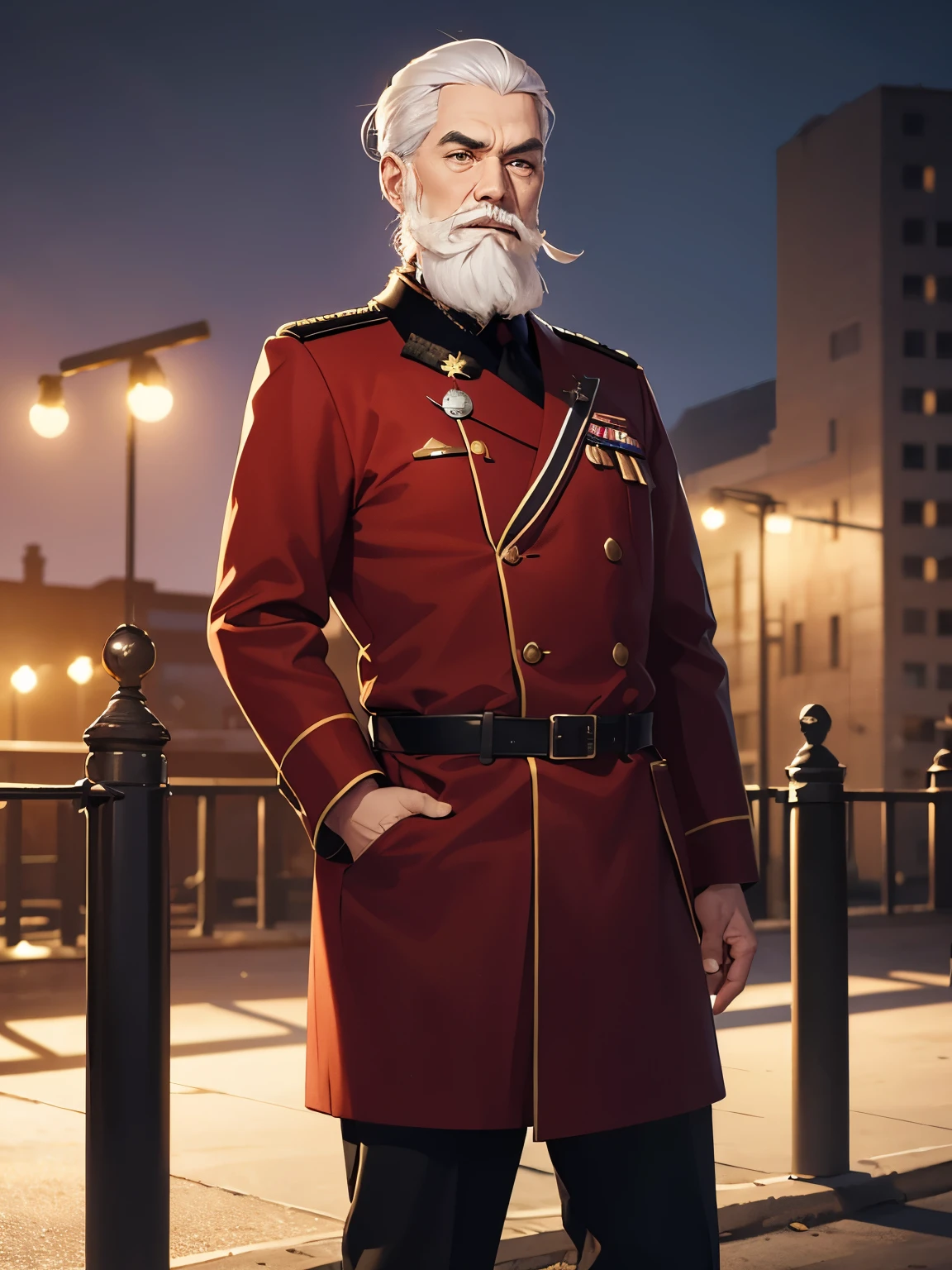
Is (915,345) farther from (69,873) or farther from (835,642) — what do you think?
(69,873)

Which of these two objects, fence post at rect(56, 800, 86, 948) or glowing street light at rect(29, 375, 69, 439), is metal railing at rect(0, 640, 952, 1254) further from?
glowing street light at rect(29, 375, 69, 439)

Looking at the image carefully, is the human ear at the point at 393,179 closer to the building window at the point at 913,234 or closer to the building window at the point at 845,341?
the building window at the point at 845,341

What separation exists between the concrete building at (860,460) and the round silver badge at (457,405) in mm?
46011

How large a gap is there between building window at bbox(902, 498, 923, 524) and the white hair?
4993 cm

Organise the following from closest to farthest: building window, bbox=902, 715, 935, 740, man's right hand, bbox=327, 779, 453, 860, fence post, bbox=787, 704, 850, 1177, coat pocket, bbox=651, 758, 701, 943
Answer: man's right hand, bbox=327, 779, 453, 860 < coat pocket, bbox=651, 758, 701, 943 < fence post, bbox=787, 704, 850, 1177 < building window, bbox=902, 715, 935, 740

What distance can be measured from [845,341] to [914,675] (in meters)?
12.3

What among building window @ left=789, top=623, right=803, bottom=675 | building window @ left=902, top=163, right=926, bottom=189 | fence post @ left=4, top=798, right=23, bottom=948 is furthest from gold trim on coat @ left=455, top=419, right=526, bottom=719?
building window @ left=902, top=163, right=926, bottom=189

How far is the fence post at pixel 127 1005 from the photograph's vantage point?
9.55 feet

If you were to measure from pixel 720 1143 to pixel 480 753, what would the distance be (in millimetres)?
3052

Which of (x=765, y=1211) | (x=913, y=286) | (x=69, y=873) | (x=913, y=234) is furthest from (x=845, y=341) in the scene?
(x=765, y=1211)

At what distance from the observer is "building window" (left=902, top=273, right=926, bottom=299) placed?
52.2 meters

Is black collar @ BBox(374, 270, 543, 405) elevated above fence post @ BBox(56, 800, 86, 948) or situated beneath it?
elevated above

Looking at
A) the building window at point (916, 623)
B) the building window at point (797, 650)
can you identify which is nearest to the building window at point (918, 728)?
the building window at point (916, 623)

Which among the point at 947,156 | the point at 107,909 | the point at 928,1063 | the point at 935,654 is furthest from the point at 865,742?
the point at 107,909
